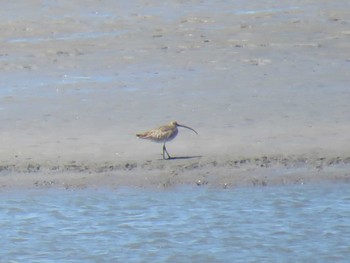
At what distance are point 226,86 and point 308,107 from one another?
3.65 feet

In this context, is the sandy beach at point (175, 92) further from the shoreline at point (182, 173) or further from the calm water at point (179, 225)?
the calm water at point (179, 225)

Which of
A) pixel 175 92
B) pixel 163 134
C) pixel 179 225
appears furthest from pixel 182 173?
pixel 175 92

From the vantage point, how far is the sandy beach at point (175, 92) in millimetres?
10430

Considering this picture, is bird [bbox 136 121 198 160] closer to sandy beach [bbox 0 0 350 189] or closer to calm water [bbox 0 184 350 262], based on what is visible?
sandy beach [bbox 0 0 350 189]

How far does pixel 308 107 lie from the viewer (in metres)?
11.8

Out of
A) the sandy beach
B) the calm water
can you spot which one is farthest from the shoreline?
the calm water

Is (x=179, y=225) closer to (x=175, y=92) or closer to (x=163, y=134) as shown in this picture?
(x=163, y=134)

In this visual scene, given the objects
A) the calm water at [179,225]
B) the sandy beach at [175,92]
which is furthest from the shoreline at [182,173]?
the calm water at [179,225]

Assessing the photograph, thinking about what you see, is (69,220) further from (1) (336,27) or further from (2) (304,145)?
(1) (336,27)

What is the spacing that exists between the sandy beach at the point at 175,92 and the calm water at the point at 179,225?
22 cm

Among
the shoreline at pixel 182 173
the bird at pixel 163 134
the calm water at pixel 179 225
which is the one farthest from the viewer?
the bird at pixel 163 134

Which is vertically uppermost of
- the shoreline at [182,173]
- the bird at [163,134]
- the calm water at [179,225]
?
the bird at [163,134]

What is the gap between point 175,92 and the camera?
1230cm

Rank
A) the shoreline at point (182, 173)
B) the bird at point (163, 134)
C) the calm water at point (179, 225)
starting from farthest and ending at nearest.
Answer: the bird at point (163, 134) < the shoreline at point (182, 173) < the calm water at point (179, 225)
